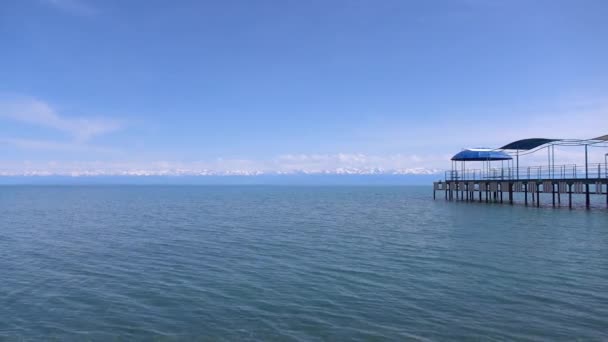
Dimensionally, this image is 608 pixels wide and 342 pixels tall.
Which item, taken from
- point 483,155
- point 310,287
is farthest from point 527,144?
point 310,287

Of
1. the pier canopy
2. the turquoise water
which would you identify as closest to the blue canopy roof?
the pier canopy

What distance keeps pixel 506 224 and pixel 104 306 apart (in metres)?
28.6

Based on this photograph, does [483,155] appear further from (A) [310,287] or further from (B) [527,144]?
(A) [310,287]

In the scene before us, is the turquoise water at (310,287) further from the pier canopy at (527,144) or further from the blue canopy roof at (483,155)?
the blue canopy roof at (483,155)

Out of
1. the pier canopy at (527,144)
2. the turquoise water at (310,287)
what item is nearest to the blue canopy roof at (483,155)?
the pier canopy at (527,144)

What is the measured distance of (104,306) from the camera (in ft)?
42.0

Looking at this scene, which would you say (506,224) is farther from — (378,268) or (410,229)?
(378,268)

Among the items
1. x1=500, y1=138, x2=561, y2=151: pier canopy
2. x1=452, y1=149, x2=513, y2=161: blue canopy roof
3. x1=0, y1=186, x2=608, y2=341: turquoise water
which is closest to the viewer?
x1=0, y1=186, x2=608, y2=341: turquoise water

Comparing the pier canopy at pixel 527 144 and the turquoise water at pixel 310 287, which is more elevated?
the pier canopy at pixel 527 144

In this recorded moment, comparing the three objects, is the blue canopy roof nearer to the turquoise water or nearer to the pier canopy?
the pier canopy

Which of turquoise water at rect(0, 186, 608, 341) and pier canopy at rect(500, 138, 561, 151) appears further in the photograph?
pier canopy at rect(500, 138, 561, 151)

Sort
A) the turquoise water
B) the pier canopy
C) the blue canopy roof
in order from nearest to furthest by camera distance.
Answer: the turquoise water < the pier canopy < the blue canopy roof

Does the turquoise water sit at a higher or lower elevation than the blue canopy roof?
lower

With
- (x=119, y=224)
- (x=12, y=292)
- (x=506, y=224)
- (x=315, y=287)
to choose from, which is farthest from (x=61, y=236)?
(x=506, y=224)
